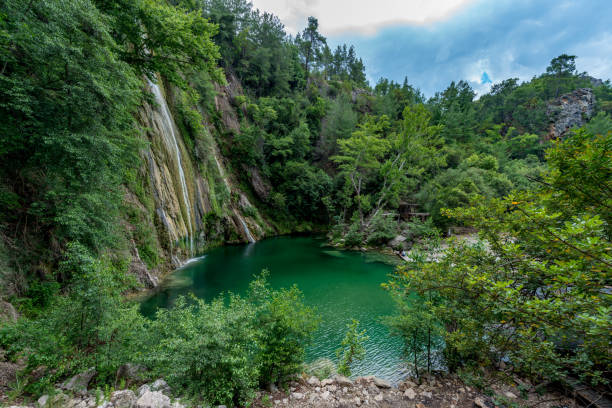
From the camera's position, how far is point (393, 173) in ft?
69.8

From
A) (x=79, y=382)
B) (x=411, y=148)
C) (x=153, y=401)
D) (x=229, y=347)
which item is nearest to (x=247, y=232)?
(x=411, y=148)

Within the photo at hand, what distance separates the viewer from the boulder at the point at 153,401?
9.75ft

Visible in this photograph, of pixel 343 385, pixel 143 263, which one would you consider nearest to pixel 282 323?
pixel 343 385

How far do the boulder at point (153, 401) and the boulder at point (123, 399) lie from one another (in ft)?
0.38

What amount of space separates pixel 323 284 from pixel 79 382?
9963 millimetres

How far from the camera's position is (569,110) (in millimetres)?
38844

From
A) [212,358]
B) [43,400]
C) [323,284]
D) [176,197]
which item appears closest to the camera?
[43,400]

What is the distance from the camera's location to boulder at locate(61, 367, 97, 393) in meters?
3.49

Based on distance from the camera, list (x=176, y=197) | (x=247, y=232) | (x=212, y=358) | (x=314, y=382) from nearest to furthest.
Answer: (x=212, y=358), (x=314, y=382), (x=176, y=197), (x=247, y=232)

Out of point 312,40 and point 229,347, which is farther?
point 312,40

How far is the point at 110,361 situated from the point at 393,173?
21.7 m

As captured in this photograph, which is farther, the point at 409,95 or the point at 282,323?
the point at 409,95

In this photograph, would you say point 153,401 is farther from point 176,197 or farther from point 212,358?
point 176,197

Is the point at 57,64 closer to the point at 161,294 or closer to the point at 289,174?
the point at 161,294
